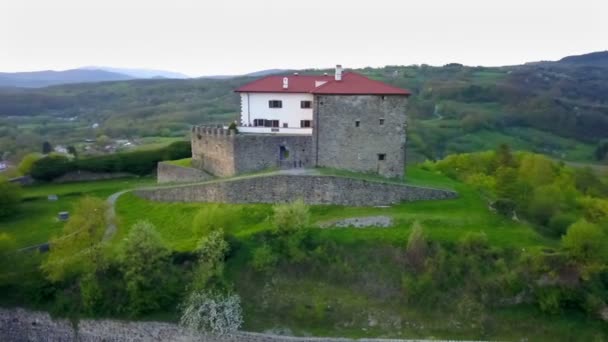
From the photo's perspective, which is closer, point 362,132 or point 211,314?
point 211,314

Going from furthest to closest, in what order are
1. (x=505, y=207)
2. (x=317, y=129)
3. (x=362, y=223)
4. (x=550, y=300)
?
1. (x=317, y=129)
2. (x=505, y=207)
3. (x=362, y=223)
4. (x=550, y=300)

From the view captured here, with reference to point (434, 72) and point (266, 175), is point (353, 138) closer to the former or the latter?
point (266, 175)

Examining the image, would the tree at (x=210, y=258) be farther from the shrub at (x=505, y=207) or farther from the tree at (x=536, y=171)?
the tree at (x=536, y=171)

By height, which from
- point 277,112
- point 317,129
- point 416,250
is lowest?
point 416,250

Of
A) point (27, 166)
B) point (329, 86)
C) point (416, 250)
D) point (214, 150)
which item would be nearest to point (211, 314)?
point (416, 250)

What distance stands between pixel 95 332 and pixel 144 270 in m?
3.66

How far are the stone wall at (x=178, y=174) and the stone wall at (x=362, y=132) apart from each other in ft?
30.6

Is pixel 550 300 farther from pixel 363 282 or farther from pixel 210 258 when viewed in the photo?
pixel 210 258

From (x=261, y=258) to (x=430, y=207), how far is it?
11.3 meters

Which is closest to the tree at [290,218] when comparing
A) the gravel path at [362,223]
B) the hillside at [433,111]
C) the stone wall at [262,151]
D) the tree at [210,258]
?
the gravel path at [362,223]

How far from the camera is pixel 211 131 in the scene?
38156 millimetres

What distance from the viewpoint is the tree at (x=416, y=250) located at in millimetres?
26406

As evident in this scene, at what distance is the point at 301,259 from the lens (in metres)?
27.0

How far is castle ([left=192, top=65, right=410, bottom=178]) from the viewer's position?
34.2 meters
